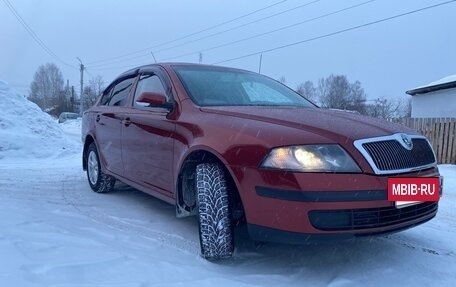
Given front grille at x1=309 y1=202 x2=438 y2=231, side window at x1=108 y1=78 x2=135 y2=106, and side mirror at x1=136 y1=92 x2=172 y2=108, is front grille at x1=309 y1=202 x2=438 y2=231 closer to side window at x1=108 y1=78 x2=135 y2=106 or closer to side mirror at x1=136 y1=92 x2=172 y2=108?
side mirror at x1=136 y1=92 x2=172 y2=108

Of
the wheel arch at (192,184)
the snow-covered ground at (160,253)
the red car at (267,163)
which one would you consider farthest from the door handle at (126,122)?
the wheel arch at (192,184)

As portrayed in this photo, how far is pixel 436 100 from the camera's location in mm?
19969

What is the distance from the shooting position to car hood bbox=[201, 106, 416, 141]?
2.84 metres

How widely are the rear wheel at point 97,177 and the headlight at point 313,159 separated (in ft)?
10.4

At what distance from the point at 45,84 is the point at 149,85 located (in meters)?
90.8

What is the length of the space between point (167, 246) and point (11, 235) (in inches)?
46.7

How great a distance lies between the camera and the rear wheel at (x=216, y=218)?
3041 mm

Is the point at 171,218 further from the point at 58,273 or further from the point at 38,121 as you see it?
the point at 38,121

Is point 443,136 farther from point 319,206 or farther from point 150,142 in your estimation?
point 319,206

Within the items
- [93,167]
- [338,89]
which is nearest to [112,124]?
[93,167]

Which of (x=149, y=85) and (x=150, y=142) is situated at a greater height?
(x=149, y=85)

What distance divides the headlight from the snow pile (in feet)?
23.4

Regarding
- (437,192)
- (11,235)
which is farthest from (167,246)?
(437,192)

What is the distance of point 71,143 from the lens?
1023cm
